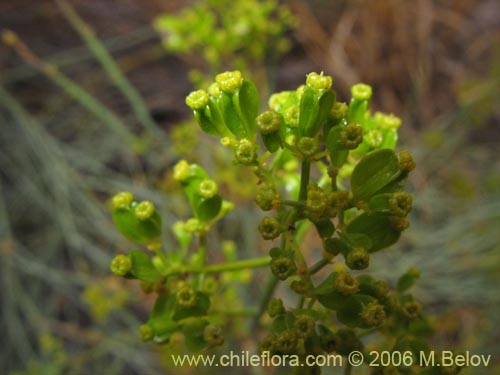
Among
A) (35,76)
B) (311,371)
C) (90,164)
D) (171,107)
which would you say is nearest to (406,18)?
(171,107)

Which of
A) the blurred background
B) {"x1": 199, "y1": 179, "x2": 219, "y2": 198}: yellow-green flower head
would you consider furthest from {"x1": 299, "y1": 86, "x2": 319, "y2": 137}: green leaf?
the blurred background

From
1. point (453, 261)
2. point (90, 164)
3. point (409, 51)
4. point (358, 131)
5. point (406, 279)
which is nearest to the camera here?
point (358, 131)

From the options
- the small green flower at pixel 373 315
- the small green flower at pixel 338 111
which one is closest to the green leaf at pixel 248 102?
the small green flower at pixel 338 111

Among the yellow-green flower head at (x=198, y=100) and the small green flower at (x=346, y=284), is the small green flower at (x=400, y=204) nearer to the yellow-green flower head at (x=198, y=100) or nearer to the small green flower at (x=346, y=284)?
the small green flower at (x=346, y=284)

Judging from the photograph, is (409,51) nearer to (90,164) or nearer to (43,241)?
(90,164)

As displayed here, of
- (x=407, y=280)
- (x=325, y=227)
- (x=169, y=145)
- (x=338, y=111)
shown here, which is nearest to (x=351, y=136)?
(x=338, y=111)

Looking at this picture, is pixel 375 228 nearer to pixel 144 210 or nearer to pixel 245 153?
pixel 245 153

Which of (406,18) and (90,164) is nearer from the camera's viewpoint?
(90,164)
